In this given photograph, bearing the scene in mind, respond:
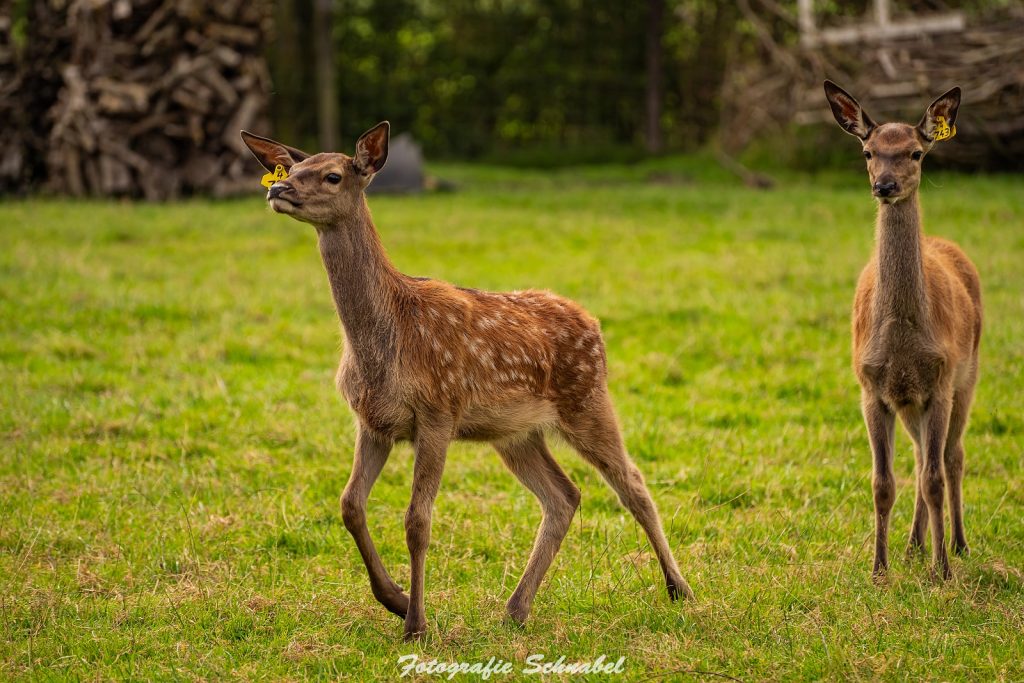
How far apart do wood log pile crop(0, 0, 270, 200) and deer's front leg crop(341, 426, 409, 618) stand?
45.9ft

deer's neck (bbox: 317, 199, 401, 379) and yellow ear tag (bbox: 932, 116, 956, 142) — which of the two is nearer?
deer's neck (bbox: 317, 199, 401, 379)

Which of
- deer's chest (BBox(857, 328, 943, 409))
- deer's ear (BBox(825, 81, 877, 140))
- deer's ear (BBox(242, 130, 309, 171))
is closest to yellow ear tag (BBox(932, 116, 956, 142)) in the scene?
deer's ear (BBox(825, 81, 877, 140))

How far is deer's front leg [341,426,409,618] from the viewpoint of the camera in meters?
5.01

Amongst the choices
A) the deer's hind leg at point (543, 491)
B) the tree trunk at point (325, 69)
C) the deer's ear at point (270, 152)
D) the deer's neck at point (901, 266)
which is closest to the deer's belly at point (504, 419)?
the deer's hind leg at point (543, 491)

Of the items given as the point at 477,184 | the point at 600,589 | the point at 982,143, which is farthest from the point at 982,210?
the point at 600,589

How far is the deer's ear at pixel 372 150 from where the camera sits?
5230mm

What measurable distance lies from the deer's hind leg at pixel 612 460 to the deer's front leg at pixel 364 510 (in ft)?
2.89

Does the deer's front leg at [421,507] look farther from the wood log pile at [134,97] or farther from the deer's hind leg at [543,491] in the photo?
the wood log pile at [134,97]

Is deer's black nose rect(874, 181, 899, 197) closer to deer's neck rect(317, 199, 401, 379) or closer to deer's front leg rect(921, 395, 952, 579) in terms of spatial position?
deer's front leg rect(921, 395, 952, 579)

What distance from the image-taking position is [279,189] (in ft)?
16.0

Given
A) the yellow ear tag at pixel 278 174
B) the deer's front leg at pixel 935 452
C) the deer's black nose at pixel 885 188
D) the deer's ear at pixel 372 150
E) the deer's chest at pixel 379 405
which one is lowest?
the deer's front leg at pixel 935 452

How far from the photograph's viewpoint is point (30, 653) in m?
4.88

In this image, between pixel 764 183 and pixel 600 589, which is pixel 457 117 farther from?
pixel 600 589

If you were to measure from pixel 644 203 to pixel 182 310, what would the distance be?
8453 mm
